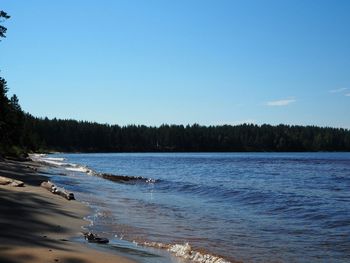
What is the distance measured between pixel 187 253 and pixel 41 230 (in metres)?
4.27

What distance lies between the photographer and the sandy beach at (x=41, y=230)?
9.52 m

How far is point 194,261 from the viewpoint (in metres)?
11.3

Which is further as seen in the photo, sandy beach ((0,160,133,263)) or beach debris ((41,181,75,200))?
beach debris ((41,181,75,200))

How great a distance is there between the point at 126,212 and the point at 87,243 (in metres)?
8.41

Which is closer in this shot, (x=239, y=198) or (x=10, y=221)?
(x=10, y=221)

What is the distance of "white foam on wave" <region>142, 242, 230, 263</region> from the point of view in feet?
37.3

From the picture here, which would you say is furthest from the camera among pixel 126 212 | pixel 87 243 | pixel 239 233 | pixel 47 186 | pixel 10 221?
pixel 47 186

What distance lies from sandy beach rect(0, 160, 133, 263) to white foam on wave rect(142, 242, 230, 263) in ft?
6.70

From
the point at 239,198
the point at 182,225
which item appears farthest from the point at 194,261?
the point at 239,198

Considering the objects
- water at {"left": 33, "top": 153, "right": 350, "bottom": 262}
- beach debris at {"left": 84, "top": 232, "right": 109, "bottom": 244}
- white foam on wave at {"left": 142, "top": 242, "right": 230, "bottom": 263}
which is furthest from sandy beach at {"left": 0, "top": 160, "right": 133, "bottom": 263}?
white foam on wave at {"left": 142, "top": 242, "right": 230, "bottom": 263}

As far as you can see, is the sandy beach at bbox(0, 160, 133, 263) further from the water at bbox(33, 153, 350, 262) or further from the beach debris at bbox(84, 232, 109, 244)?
the water at bbox(33, 153, 350, 262)

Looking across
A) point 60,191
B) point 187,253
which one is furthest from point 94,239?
point 60,191

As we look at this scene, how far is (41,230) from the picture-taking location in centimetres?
1286

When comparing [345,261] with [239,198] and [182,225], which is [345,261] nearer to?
[182,225]
